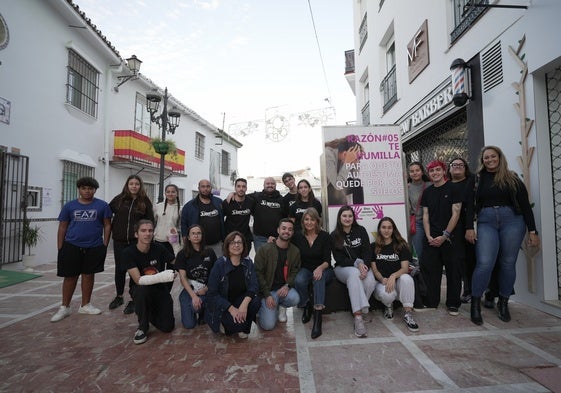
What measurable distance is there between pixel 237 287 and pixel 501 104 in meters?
4.19

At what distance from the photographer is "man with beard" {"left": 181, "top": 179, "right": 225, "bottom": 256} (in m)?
4.30

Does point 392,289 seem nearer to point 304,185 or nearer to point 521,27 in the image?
point 304,185

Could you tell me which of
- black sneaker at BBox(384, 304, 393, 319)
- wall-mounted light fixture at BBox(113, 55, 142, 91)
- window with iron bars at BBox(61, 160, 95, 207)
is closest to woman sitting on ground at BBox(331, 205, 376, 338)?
black sneaker at BBox(384, 304, 393, 319)

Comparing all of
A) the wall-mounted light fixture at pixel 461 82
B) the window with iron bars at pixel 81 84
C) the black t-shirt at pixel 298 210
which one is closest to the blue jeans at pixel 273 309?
the black t-shirt at pixel 298 210

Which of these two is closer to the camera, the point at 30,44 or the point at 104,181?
the point at 30,44

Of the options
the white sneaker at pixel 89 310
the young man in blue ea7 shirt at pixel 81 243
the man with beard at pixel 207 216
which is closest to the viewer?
the young man in blue ea7 shirt at pixel 81 243

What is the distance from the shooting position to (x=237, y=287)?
3.37m

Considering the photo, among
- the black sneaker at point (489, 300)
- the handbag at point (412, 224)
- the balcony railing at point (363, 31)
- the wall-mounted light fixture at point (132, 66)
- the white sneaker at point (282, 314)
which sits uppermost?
the balcony railing at point (363, 31)

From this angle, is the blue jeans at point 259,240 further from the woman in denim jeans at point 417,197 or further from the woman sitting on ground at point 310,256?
the woman in denim jeans at point 417,197

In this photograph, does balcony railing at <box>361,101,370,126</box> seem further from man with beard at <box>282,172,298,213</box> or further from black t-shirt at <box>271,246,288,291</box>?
black t-shirt at <box>271,246,288,291</box>

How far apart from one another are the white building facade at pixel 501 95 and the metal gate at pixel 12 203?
7.81m

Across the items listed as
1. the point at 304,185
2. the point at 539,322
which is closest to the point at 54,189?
the point at 304,185

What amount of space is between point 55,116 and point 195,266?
22.1ft

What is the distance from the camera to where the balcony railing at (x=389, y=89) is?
8.51 meters
